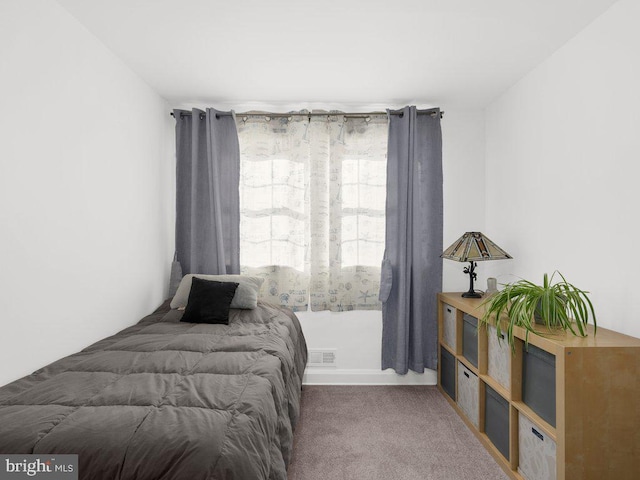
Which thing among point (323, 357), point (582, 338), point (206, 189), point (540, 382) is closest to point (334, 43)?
point (206, 189)

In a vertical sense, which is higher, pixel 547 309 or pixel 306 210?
pixel 306 210

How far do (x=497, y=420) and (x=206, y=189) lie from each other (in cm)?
284

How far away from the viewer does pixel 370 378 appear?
3.54 metres

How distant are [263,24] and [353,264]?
205cm

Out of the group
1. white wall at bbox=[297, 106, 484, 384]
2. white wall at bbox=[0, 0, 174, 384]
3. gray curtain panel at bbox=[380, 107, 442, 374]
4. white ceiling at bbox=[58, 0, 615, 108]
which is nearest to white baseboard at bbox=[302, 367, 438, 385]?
white wall at bbox=[297, 106, 484, 384]

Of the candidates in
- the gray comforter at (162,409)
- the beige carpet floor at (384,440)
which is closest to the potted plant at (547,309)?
the beige carpet floor at (384,440)

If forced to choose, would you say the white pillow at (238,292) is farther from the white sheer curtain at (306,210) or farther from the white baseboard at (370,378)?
the white baseboard at (370,378)

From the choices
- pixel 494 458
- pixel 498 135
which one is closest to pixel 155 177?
pixel 498 135

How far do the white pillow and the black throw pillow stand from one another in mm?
72

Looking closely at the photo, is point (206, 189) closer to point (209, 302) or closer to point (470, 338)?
point (209, 302)

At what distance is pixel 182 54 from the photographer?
104 inches

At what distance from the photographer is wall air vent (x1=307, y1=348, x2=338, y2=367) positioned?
3555 mm

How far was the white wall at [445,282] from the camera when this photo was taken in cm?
354

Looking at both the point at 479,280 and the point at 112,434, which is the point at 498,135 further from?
the point at 112,434
